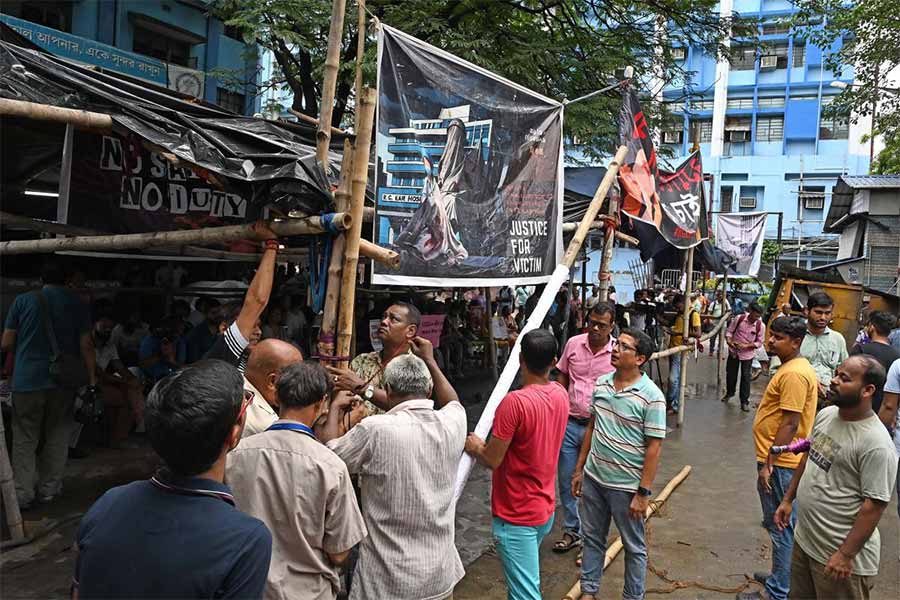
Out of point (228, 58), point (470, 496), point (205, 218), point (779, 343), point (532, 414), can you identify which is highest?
point (228, 58)

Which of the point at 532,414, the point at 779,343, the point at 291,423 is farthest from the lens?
the point at 779,343

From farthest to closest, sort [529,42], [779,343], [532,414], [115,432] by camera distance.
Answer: [529,42]
[115,432]
[779,343]
[532,414]

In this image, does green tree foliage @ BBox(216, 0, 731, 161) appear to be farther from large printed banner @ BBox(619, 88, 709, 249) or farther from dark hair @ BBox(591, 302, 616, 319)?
dark hair @ BBox(591, 302, 616, 319)

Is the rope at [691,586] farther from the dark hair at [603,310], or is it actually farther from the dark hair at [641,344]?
the dark hair at [603,310]

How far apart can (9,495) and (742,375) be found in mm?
10739

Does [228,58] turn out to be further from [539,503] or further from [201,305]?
[539,503]

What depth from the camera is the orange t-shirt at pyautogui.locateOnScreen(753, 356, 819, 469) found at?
4.34m

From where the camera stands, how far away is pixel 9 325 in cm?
546

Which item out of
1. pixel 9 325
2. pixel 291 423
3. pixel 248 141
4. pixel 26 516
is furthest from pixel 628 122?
pixel 26 516

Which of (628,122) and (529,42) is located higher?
(529,42)

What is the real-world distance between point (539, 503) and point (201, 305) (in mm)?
5915

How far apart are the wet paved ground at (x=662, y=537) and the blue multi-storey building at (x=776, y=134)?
27.3m

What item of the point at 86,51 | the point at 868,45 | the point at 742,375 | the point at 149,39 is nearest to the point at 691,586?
the point at 742,375

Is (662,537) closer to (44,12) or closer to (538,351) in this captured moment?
(538,351)
